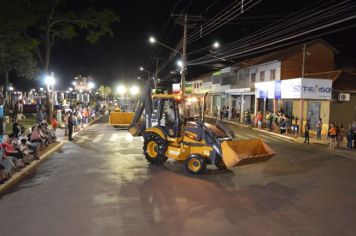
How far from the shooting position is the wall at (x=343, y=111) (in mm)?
28047

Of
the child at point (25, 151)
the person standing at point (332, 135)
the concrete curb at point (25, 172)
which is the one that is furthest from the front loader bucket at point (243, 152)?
the person standing at point (332, 135)

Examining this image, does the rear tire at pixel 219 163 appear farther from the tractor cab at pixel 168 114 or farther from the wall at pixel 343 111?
the wall at pixel 343 111

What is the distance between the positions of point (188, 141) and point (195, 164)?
90 cm

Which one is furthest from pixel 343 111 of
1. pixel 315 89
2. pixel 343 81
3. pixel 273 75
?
pixel 273 75

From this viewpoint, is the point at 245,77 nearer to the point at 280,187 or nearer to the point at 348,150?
the point at 348,150

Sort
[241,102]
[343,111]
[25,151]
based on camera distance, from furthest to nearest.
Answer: [241,102], [343,111], [25,151]

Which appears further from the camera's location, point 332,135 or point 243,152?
point 332,135

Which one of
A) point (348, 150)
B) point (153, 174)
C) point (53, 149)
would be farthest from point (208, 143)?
point (348, 150)

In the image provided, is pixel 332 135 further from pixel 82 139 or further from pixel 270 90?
pixel 82 139

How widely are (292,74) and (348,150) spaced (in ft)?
54.5

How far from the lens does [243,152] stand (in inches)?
493

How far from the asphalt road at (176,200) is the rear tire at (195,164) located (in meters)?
0.31

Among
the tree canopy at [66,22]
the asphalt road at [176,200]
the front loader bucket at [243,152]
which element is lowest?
the asphalt road at [176,200]

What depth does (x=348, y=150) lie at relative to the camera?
21.0 metres
